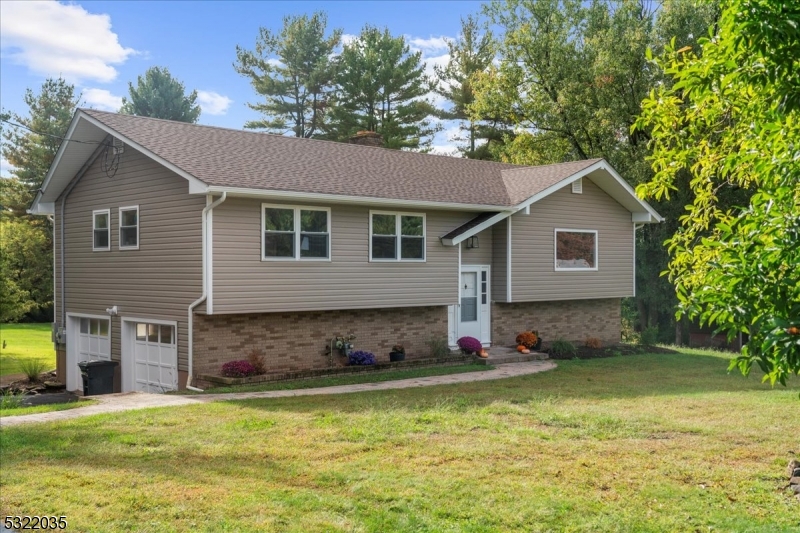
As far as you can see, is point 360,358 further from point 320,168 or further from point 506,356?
point 320,168

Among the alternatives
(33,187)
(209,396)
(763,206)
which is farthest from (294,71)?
(763,206)

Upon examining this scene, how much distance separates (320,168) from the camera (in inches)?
732

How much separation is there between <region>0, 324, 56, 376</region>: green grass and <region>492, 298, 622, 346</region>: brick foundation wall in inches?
596

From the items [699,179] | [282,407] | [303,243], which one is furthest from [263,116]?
[699,179]

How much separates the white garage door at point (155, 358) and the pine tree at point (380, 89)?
88.1 feet

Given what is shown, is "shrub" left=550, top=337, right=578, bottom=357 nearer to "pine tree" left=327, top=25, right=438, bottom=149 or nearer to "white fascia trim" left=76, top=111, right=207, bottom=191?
"white fascia trim" left=76, top=111, right=207, bottom=191

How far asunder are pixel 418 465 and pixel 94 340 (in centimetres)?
1436

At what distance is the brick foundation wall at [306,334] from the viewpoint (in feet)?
52.5

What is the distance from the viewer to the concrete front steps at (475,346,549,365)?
62.8 feet

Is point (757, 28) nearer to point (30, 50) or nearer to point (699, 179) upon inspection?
point (699, 179)

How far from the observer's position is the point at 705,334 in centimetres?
3453

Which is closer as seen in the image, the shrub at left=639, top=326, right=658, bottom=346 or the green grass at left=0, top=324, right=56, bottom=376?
the shrub at left=639, top=326, right=658, bottom=346

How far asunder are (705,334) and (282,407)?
27291 millimetres

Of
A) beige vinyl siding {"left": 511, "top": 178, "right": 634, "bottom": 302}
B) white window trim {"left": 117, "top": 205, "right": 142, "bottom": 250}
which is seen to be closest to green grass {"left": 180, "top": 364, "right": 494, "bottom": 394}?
beige vinyl siding {"left": 511, "top": 178, "right": 634, "bottom": 302}
